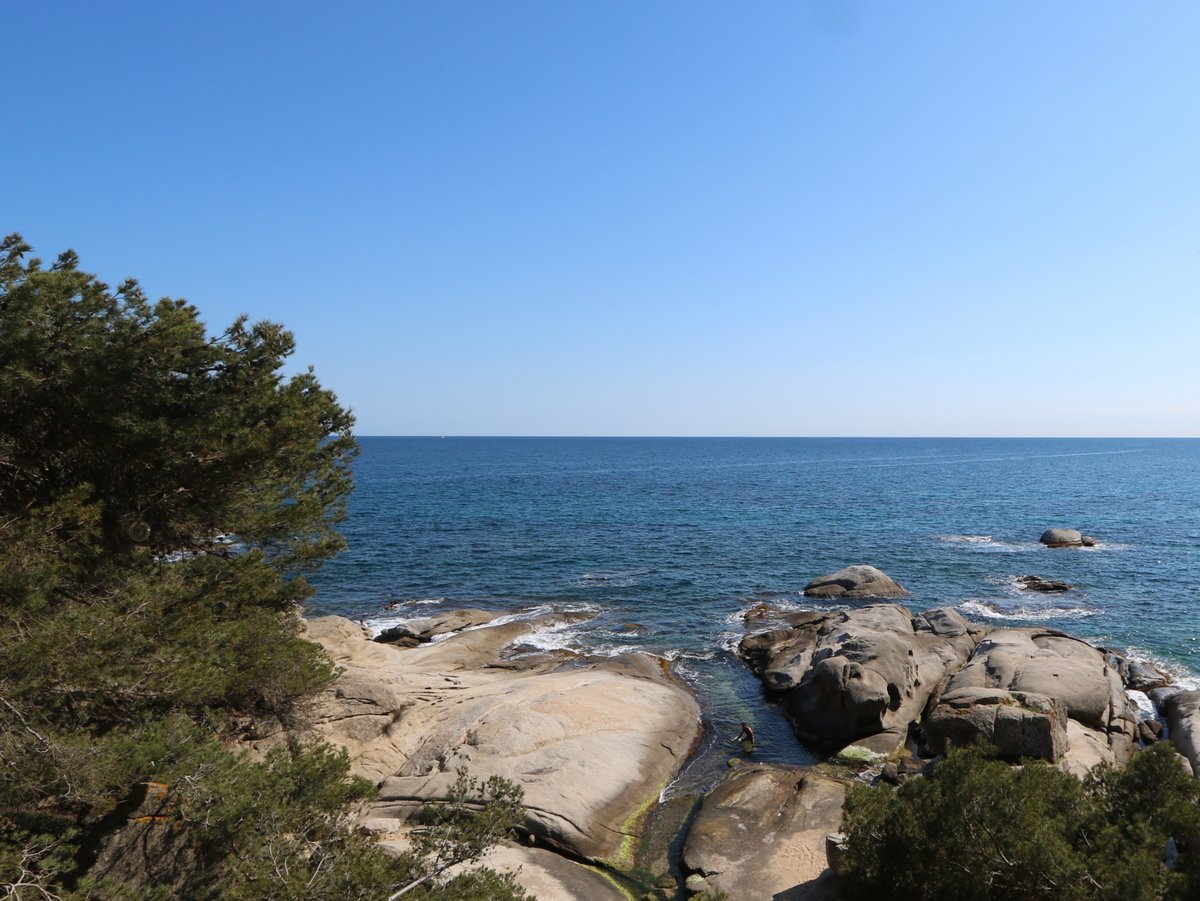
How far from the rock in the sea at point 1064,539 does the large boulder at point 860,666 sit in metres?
29.6

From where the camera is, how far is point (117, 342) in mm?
14750

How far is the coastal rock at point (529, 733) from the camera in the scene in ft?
62.8

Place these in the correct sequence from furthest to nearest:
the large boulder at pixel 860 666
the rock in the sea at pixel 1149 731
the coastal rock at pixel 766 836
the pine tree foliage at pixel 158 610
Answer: the rock in the sea at pixel 1149 731 → the large boulder at pixel 860 666 → the coastal rock at pixel 766 836 → the pine tree foliage at pixel 158 610

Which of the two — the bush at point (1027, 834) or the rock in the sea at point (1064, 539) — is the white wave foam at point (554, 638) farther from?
the rock in the sea at point (1064, 539)

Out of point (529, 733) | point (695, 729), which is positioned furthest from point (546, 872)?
point (695, 729)

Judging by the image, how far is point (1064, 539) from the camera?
57.5 m

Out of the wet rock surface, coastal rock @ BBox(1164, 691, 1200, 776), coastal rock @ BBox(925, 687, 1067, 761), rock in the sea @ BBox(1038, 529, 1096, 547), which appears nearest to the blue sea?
the wet rock surface

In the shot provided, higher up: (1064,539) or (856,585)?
(1064,539)

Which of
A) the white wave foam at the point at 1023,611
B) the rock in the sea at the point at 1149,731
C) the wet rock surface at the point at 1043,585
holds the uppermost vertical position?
the wet rock surface at the point at 1043,585

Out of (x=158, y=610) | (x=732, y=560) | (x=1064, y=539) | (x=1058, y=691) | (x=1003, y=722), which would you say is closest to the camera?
(x=158, y=610)

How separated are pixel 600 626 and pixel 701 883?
70.2 ft

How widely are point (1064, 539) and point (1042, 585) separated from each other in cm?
1598

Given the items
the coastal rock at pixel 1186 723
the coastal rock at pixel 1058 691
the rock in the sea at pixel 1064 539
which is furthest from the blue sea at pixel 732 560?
the coastal rock at pixel 1186 723

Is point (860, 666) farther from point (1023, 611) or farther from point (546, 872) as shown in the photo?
point (1023, 611)
